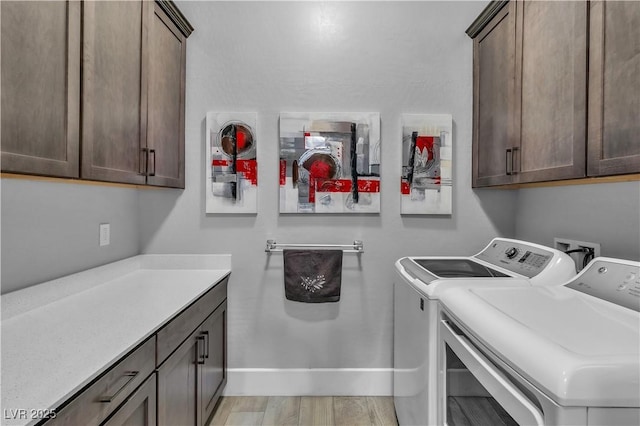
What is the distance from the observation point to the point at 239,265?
2.08 metres

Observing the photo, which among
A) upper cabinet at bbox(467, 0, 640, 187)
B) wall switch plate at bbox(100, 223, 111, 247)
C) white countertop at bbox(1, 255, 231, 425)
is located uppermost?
upper cabinet at bbox(467, 0, 640, 187)

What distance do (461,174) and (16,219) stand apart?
2.31 metres

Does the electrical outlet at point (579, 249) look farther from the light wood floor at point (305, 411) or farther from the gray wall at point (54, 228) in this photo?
the gray wall at point (54, 228)

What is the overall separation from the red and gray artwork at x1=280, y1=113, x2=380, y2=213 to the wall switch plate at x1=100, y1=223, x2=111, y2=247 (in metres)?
0.99

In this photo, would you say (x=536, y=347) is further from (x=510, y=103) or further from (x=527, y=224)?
(x=527, y=224)

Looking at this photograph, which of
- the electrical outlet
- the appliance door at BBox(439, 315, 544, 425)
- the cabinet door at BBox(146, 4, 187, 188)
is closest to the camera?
the appliance door at BBox(439, 315, 544, 425)

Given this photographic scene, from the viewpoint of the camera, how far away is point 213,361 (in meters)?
1.80

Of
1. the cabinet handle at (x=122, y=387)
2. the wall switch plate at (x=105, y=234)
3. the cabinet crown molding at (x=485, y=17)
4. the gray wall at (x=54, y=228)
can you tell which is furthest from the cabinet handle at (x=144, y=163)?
the cabinet crown molding at (x=485, y=17)

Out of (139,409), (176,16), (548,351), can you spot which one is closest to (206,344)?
(139,409)

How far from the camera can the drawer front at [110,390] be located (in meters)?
0.75

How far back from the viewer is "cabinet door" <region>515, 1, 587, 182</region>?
3.99ft

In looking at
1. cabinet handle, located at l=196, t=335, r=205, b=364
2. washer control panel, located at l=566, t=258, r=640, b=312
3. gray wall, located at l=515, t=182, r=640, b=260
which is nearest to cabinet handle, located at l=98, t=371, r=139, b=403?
cabinet handle, located at l=196, t=335, r=205, b=364

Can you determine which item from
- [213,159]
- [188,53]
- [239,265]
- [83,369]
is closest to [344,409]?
[239,265]

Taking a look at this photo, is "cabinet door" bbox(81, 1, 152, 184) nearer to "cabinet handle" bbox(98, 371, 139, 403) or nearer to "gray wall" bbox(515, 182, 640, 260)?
"cabinet handle" bbox(98, 371, 139, 403)
